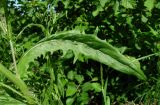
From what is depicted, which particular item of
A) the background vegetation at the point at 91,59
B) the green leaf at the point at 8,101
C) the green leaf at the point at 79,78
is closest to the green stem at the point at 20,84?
the green leaf at the point at 8,101

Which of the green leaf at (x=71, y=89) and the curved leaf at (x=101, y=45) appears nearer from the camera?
the curved leaf at (x=101, y=45)

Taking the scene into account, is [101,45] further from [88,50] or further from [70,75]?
[70,75]

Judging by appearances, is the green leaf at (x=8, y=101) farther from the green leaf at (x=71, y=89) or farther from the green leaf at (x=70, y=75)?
the green leaf at (x=70, y=75)

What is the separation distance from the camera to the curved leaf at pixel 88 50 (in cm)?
180

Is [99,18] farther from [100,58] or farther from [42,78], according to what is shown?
[100,58]

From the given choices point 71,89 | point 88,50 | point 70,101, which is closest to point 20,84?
point 88,50

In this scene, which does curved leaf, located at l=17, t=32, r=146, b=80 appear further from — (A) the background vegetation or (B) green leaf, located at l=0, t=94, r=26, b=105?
(A) the background vegetation

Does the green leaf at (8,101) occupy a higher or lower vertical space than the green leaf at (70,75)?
higher

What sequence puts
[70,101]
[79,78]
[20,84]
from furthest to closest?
[79,78], [70,101], [20,84]

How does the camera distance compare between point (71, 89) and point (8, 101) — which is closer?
point (8, 101)

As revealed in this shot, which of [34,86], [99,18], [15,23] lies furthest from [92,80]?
[15,23]

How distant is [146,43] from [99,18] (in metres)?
0.57

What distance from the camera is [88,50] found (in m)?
1.92

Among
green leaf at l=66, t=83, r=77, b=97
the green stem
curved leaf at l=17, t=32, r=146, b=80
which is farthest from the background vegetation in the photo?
the green stem
